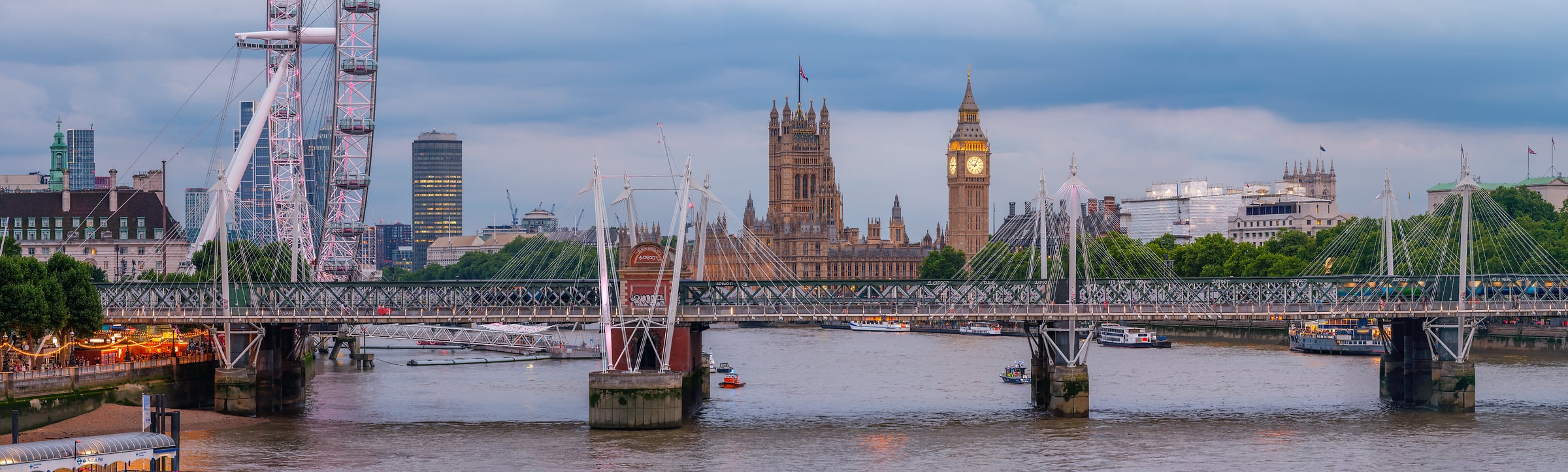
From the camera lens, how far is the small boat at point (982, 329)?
160625mm

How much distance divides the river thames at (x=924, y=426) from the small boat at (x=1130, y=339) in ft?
72.6

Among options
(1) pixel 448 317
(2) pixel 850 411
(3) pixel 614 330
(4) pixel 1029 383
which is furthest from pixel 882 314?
(4) pixel 1029 383

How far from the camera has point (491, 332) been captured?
139000 millimetres

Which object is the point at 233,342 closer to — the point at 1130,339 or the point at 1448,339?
the point at 1448,339

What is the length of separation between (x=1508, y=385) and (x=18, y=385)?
6660cm

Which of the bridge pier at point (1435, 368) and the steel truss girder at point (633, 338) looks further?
the bridge pier at point (1435, 368)

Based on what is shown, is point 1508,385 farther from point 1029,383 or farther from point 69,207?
point 69,207

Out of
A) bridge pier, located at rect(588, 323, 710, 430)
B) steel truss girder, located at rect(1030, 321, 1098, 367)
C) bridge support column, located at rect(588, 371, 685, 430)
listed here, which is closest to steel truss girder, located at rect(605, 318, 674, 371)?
bridge pier, located at rect(588, 323, 710, 430)

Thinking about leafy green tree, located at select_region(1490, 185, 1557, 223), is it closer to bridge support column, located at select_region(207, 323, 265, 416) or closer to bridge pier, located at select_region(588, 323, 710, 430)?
bridge pier, located at select_region(588, 323, 710, 430)

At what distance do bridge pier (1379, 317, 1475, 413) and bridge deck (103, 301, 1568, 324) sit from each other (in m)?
1.02

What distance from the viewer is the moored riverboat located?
119 meters

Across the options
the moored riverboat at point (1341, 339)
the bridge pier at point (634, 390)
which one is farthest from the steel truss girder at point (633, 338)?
the moored riverboat at point (1341, 339)

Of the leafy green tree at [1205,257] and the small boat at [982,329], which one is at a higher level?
the leafy green tree at [1205,257]

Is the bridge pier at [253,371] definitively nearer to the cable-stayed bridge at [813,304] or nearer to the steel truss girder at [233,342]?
the steel truss girder at [233,342]
